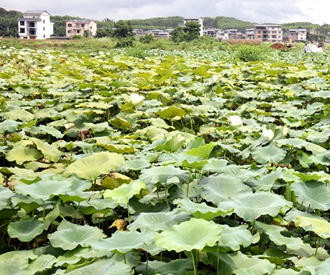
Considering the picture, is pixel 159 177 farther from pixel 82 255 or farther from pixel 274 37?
pixel 274 37

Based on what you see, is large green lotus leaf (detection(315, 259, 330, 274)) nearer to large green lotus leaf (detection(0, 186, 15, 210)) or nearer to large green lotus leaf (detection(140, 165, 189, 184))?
large green lotus leaf (detection(140, 165, 189, 184))

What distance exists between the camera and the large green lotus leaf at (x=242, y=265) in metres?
1.15

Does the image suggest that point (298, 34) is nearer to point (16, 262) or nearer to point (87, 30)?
point (87, 30)

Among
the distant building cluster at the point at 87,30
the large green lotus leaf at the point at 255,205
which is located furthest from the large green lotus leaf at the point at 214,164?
the distant building cluster at the point at 87,30

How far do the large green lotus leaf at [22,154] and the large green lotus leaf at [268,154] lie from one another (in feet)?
3.72

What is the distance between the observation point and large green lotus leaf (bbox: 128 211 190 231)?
131 cm

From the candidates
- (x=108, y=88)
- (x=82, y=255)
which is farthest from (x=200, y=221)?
(x=108, y=88)

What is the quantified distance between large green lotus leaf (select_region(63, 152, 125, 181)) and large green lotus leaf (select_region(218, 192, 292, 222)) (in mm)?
608

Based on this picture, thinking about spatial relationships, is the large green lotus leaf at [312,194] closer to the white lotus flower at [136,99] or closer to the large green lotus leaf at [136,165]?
the large green lotus leaf at [136,165]

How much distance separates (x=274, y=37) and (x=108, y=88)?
95.6m

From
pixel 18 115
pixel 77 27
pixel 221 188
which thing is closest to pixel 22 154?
pixel 18 115

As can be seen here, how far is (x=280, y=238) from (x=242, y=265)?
0.23 m

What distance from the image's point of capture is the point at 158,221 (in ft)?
4.44

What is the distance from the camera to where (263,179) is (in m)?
1.68
